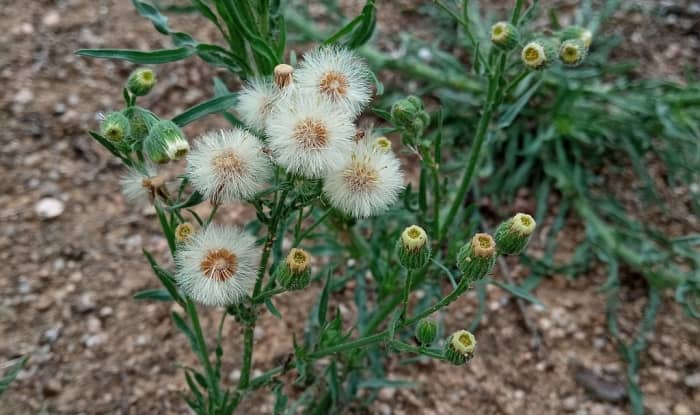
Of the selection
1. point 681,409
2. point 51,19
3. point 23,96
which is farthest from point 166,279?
point 51,19

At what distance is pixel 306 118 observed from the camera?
176 centimetres

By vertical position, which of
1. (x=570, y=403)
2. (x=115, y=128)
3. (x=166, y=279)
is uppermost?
(x=115, y=128)

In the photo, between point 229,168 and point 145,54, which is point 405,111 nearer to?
point 229,168

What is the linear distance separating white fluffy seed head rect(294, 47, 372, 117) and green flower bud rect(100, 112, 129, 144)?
46cm

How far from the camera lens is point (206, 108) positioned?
7.09 ft

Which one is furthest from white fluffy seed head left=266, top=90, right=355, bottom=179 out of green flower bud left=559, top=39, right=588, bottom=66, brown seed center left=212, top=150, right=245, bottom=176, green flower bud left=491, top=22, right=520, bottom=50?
green flower bud left=559, top=39, right=588, bottom=66

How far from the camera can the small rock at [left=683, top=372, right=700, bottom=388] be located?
118 inches

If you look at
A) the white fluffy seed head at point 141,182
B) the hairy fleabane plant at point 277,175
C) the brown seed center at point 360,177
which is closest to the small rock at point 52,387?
the hairy fleabane plant at point 277,175

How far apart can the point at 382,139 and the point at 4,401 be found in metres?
1.76

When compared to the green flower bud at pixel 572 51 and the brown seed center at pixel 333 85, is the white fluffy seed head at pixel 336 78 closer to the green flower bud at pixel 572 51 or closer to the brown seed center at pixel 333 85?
the brown seed center at pixel 333 85

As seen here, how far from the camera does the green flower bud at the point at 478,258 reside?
177cm

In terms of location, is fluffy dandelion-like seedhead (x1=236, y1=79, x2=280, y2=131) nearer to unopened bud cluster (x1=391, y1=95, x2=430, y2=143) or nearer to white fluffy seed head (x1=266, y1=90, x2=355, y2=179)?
white fluffy seed head (x1=266, y1=90, x2=355, y2=179)

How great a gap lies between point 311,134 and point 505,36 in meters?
0.80

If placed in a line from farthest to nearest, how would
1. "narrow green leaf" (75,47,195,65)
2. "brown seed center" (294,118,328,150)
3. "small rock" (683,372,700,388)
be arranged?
"small rock" (683,372,700,388), "narrow green leaf" (75,47,195,65), "brown seed center" (294,118,328,150)
